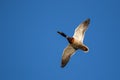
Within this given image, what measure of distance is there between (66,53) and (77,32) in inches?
40.6

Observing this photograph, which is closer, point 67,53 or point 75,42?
point 75,42

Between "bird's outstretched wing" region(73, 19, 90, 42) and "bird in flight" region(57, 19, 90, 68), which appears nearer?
"bird in flight" region(57, 19, 90, 68)

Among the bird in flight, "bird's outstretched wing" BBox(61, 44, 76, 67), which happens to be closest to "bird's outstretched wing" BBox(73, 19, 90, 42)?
the bird in flight

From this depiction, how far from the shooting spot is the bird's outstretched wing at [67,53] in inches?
605

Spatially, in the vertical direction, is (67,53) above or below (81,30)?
below

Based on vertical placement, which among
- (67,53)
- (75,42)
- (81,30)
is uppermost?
(81,30)

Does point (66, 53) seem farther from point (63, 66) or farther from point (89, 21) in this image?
point (89, 21)

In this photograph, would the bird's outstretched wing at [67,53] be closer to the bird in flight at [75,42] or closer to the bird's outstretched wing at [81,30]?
the bird in flight at [75,42]

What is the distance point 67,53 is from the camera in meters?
15.5

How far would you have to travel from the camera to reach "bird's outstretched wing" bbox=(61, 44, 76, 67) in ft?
50.4

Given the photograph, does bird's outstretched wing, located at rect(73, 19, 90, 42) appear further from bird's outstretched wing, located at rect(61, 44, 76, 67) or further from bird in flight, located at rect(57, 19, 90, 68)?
bird's outstretched wing, located at rect(61, 44, 76, 67)

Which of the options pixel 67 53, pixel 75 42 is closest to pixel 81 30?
pixel 75 42

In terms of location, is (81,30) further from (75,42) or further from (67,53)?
(67,53)

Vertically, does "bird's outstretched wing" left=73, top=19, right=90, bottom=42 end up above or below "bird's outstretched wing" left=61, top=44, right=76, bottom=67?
above
